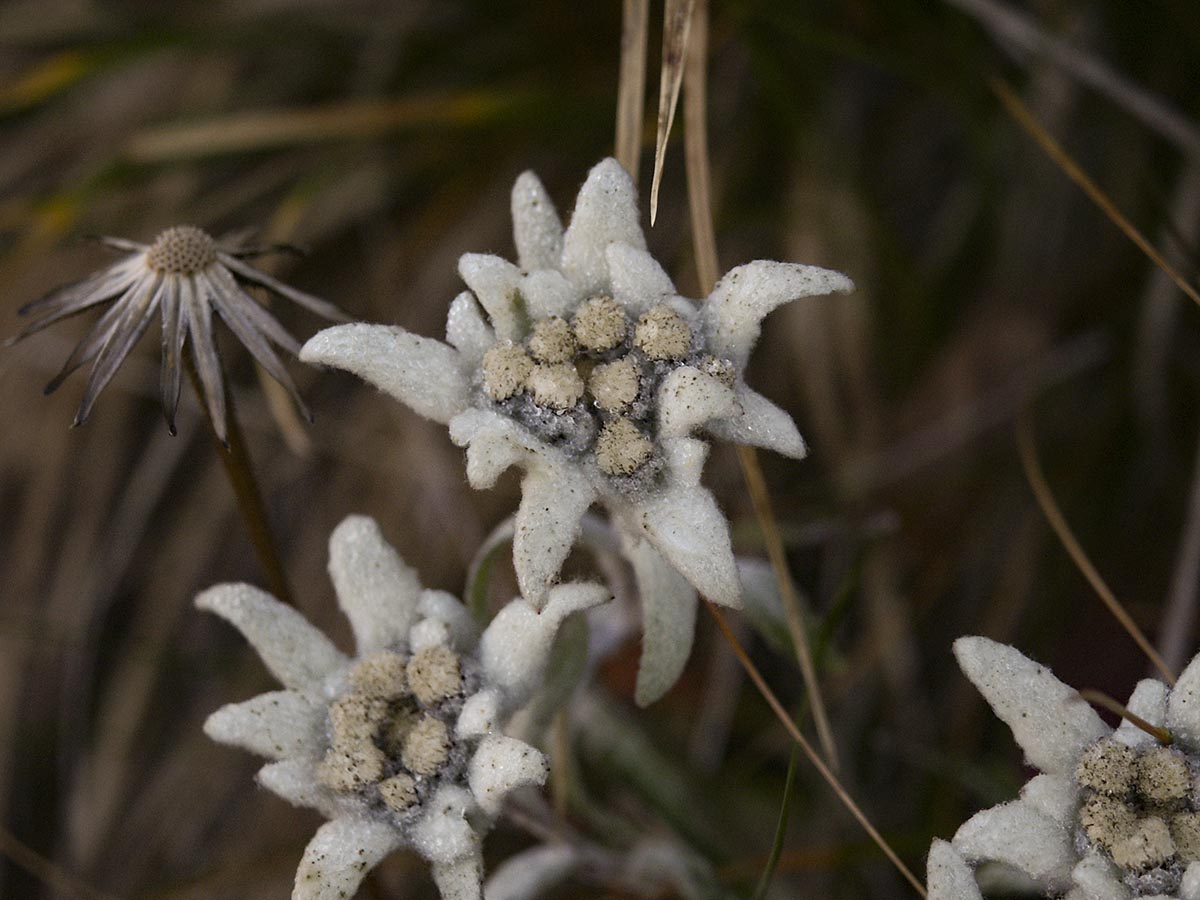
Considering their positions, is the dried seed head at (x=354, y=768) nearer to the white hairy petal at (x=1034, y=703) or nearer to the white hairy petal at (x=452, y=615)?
the white hairy petal at (x=452, y=615)

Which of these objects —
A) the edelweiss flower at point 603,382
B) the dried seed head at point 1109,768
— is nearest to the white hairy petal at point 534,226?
the edelweiss flower at point 603,382

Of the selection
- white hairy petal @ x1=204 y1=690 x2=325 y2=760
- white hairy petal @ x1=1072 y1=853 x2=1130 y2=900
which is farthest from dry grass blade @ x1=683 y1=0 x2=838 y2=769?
white hairy petal @ x1=204 y1=690 x2=325 y2=760

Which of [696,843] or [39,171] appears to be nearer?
[696,843]

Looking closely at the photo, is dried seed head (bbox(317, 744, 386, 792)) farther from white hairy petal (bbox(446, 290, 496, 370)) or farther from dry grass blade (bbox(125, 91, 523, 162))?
dry grass blade (bbox(125, 91, 523, 162))

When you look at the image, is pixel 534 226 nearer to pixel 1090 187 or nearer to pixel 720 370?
pixel 720 370

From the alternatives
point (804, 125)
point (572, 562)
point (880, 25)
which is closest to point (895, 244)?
point (804, 125)

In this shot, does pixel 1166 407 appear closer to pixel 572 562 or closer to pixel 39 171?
pixel 572 562
